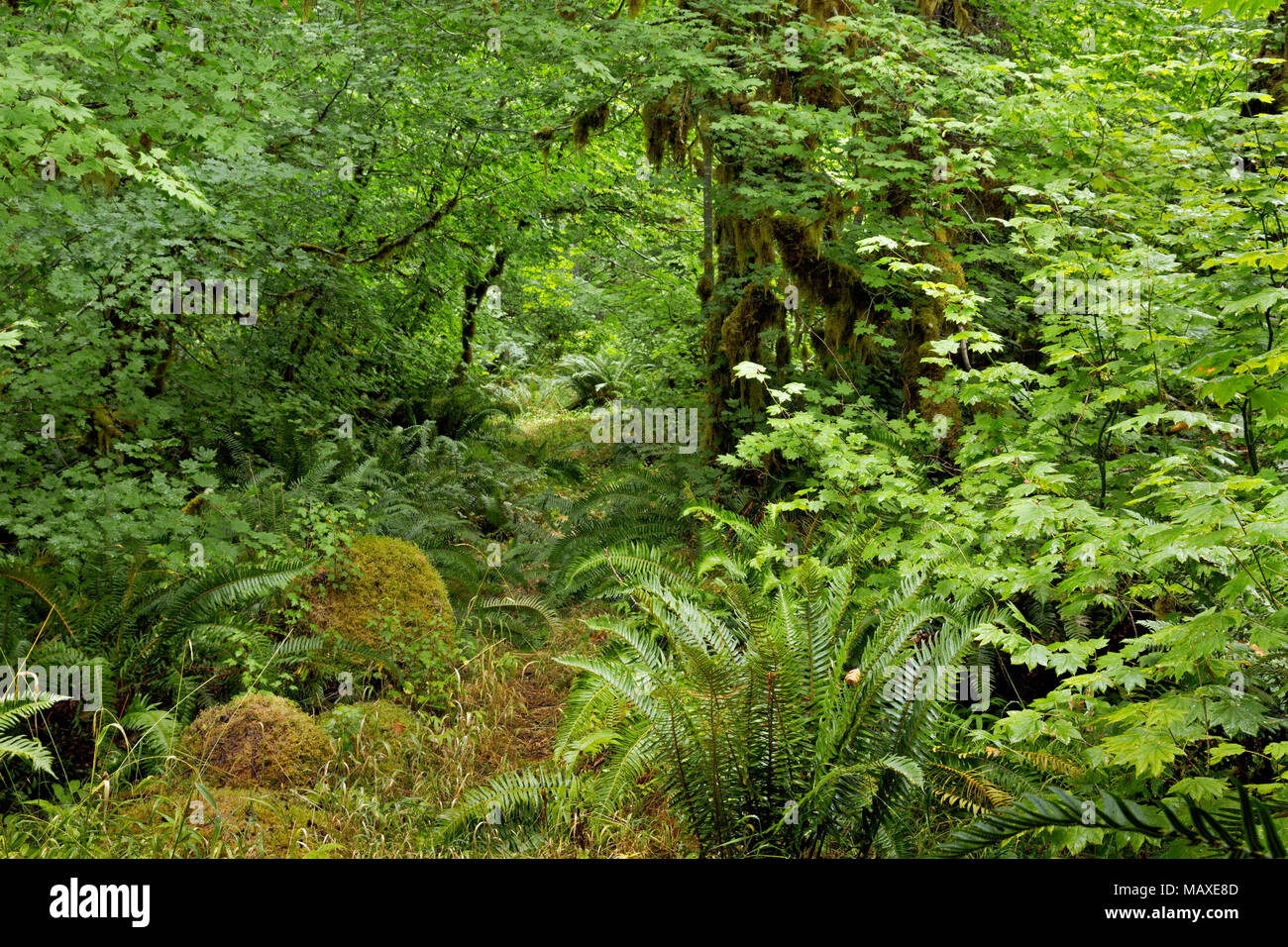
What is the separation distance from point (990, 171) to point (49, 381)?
622cm

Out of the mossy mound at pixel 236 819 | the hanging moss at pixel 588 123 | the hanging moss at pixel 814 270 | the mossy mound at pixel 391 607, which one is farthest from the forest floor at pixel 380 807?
the hanging moss at pixel 588 123

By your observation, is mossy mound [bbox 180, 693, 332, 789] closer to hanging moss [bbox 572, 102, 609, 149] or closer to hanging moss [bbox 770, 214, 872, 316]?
hanging moss [bbox 770, 214, 872, 316]

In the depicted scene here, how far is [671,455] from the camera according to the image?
27.8ft

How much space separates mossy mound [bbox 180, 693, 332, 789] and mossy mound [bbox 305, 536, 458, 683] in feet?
3.21

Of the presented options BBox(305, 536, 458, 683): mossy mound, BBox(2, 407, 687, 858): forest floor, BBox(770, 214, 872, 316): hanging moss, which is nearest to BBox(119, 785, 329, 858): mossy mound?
BBox(2, 407, 687, 858): forest floor

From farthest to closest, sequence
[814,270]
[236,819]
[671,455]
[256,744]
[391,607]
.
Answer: [671,455] < [814,270] < [391,607] < [256,744] < [236,819]

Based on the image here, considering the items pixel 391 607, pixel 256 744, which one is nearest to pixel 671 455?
pixel 391 607

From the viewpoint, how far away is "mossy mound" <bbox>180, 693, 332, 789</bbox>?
157 inches

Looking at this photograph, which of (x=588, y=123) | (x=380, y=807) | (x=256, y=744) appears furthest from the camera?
(x=588, y=123)

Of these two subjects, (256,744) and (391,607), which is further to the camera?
(391,607)

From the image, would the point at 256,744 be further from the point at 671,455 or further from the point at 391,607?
the point at 671,455

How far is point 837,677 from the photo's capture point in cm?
339

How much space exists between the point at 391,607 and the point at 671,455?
3.59 meters

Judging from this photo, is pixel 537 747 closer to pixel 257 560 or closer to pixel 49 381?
pixel 257 560
